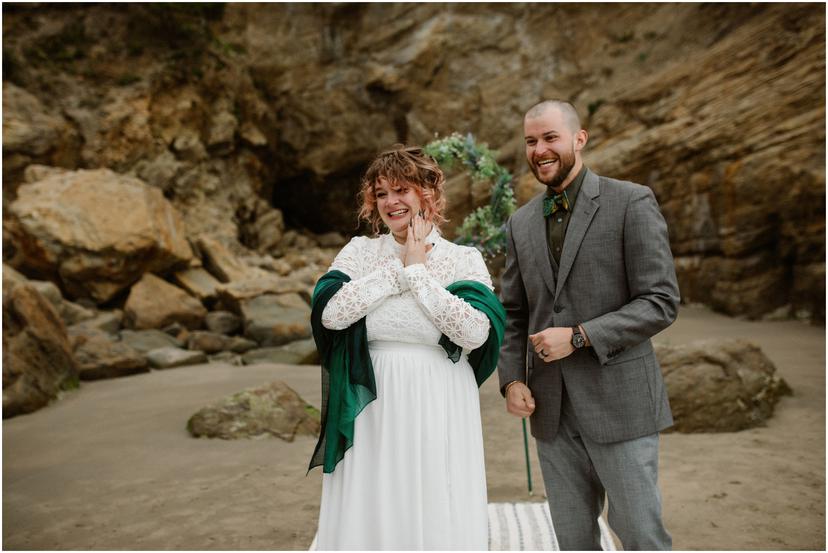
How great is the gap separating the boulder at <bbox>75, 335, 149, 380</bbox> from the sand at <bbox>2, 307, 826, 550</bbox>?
58.3 inches

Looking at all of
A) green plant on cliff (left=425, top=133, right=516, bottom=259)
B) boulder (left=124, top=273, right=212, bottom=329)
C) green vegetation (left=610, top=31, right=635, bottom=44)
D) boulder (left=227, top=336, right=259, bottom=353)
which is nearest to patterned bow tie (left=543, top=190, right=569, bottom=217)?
green plant on cliff (left=425, top=133, right=516, bottom=259)

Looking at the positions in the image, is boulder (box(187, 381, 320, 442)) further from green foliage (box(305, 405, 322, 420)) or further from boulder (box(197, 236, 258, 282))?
boulder (box(197, 236, 258, 282))

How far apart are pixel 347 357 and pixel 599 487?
1.07 metres

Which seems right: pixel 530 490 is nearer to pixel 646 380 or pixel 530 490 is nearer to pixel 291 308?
pixel 646 380

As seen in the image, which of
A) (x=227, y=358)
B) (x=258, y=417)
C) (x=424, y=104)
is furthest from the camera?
(x=424, y=104)

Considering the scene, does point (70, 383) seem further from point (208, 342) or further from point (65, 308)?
point (65, 308)

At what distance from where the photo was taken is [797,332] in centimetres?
1056

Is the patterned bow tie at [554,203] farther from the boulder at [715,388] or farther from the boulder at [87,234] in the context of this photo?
the boulder at [87,234]

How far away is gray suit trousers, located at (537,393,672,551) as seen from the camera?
2354mm

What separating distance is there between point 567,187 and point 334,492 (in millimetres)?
1386

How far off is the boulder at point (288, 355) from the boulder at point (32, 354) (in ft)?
9.04

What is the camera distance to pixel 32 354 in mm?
8039

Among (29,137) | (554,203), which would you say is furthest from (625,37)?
(554,203)

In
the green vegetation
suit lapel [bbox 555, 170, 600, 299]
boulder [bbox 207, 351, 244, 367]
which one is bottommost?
boulder [bbox 207, 351, 244, 367]
